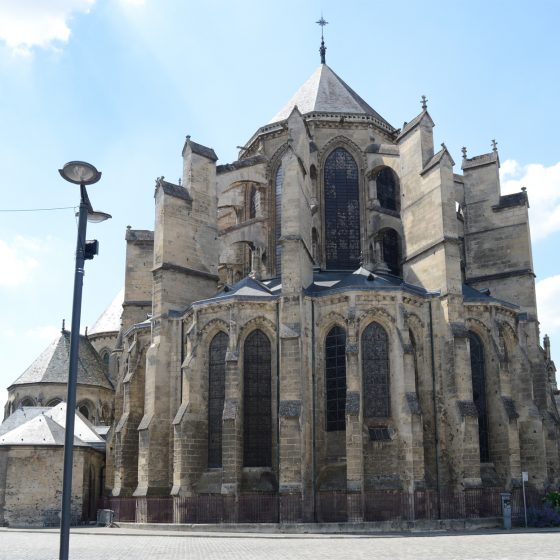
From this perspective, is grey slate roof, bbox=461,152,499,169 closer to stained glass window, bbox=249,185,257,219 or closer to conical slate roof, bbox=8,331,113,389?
stained glass window, bbox=249,185,257,219

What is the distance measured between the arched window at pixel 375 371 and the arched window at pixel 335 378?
77 centimetres

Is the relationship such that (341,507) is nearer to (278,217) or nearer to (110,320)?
(278,217)

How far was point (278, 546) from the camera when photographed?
1755 centimetres

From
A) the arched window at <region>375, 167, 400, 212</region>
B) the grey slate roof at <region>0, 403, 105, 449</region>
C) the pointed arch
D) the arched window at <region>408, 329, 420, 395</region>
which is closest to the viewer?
the arched window at <region>408, 329, 420, 395</region>

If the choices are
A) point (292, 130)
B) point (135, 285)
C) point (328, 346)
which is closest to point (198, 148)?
point (292, 130)

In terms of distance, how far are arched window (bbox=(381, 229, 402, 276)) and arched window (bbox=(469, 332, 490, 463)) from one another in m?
5.89

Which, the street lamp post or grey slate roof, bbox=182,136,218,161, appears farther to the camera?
grey slate roof, bbox=182,136,218,161

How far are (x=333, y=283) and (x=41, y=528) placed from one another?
45.4 ft

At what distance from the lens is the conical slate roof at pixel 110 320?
46091 millimetres

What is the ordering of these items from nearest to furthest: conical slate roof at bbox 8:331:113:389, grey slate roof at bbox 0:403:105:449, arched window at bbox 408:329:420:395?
arched window at bbox 408:329:420:395
grey slate roof at bbox 0:403:105:449
conical slate roof at bbox 8:331:113:389

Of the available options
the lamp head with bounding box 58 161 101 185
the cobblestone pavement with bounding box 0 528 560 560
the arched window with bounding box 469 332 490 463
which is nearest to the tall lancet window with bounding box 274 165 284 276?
the arched window with bounding box 469 332 490 463

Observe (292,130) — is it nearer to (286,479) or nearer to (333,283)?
(333,283)

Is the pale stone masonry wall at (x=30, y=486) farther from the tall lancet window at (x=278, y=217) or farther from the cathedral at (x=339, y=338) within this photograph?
the tall lancet window at (x=278, y=217)

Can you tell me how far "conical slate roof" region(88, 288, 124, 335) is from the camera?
151 ft
